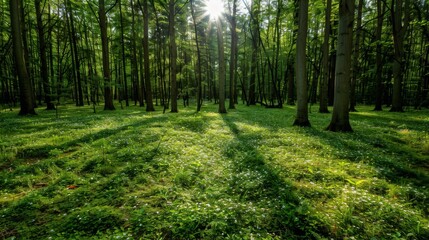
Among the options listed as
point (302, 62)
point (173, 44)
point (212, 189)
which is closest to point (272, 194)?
point (212, 189)

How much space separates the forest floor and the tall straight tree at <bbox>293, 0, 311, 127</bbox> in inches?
124

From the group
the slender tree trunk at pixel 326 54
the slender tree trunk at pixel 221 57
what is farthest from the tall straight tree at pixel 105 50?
the slender tree trunk at pixel 326 54

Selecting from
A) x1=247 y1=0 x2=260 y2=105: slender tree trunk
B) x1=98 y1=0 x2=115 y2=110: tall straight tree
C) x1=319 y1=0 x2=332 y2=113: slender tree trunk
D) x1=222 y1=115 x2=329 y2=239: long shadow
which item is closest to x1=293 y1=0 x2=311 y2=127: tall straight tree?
x1=222 y1=115 x2=329 y2=239: long shadow

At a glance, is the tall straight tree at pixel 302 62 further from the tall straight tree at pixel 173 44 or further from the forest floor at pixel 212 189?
the tall straight tree at pixel 173 44

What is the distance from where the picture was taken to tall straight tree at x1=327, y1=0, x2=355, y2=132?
28.0 feet

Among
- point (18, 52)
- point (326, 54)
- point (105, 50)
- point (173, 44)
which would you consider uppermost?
point (105, 50)

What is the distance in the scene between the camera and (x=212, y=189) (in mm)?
4258

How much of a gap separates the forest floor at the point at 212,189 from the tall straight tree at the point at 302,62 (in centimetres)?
316

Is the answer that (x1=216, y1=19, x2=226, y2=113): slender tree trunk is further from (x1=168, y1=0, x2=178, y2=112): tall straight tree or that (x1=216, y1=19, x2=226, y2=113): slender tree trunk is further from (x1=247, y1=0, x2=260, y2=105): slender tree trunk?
(x1=247, y1=0, x2=260, y2=105): slender tree trunk

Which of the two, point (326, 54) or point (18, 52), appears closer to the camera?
point (18, 52)

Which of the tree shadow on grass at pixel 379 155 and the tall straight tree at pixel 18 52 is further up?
the tall straight tree at pixel 18 52

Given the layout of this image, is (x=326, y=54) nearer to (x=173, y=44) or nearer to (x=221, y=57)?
(x=221, y=57)

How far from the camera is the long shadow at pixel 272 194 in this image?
3.09 m

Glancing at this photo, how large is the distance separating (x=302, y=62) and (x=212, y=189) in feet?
28.4
